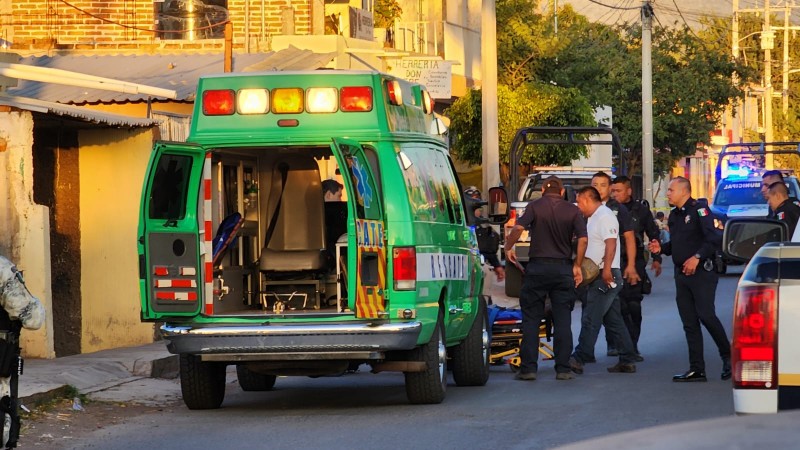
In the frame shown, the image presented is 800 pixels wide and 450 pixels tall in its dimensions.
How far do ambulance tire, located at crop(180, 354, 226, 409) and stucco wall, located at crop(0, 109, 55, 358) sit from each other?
2875 millimetres

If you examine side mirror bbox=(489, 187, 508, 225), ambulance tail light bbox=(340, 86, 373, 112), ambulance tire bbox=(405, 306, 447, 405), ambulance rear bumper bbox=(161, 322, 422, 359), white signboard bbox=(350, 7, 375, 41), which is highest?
white signboard bbox=(350, 7, 375, 41)

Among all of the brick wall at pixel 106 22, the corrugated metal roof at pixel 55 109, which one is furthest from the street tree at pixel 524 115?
the corrugated metal roof at pixel 55 109

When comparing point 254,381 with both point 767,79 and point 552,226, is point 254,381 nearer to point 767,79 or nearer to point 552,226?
point 552,226

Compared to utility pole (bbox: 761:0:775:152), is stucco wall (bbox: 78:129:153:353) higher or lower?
lower

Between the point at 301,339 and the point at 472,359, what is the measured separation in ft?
8.19

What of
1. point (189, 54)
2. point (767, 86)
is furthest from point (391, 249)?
point (767, 86)

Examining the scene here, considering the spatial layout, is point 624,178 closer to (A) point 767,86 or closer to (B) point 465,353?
(B) point 465,353

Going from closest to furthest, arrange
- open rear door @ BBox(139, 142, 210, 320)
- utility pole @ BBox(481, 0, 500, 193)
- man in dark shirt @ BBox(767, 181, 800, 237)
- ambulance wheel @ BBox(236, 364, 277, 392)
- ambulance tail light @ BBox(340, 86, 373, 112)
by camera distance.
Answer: open rear door @ BBox(139, 142, 210, 320) → ambulance tail light @ BBox(340, 86, 373, 112) → ambulance wheel @ BBox(236, 364, 277, 392) → man in dark shirt @ BBox(767, 181, 800, 237) → utility pole @ BBox(481, 0, 500, 193)

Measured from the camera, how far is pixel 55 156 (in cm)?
1631

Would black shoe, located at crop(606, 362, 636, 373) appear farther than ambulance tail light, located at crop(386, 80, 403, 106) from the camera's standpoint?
Yes

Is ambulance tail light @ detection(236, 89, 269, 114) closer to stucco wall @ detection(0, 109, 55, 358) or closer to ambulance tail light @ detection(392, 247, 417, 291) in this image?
ambulance tail light @ detection(392, 247, 417, 291)

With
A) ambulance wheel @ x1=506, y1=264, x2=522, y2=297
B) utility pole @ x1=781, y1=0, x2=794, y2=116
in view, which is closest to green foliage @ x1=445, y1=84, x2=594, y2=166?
ambulance wheel @ x1=506, y1=264, x2=522, y2=297

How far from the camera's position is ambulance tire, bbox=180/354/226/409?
1177 cm

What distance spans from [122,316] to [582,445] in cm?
1297
